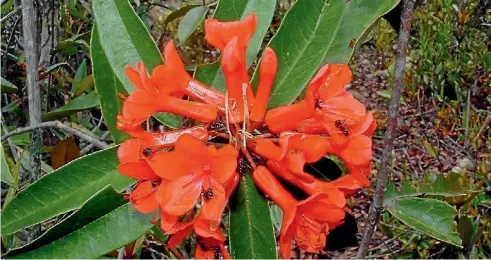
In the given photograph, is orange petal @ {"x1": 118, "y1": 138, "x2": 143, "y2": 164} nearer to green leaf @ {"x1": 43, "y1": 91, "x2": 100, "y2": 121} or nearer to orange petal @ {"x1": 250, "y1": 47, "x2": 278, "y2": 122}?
orange petal @ {"x1": 250, "y1": 47, "x2": 278, "y2": 122}

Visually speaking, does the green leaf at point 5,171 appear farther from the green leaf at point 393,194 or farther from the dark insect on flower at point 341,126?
the green leaf at point 393,194

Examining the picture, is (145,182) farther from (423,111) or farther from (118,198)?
(423,111)

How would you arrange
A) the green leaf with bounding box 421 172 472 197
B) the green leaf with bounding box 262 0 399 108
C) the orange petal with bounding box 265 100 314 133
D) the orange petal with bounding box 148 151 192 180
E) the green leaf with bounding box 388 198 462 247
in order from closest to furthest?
the orange petal with bounding box 148 151 192 180, the orange petal with bounding box 265 100 314 133, the green leaf with bounding box 262 0 399 108, the green leaf with bounding box 388 198 462 247, the green leaf with bounding box 421 172 472 197

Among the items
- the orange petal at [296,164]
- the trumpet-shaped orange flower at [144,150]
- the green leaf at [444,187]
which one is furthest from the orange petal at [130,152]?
the green leaf at [444,187]

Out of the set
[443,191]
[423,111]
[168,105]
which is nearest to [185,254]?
[443,191]

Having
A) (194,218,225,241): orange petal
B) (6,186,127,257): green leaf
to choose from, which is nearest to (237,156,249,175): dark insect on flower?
(194,218,225,241): orange petal

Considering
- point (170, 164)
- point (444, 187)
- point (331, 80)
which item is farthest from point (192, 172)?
point (444, 187)
